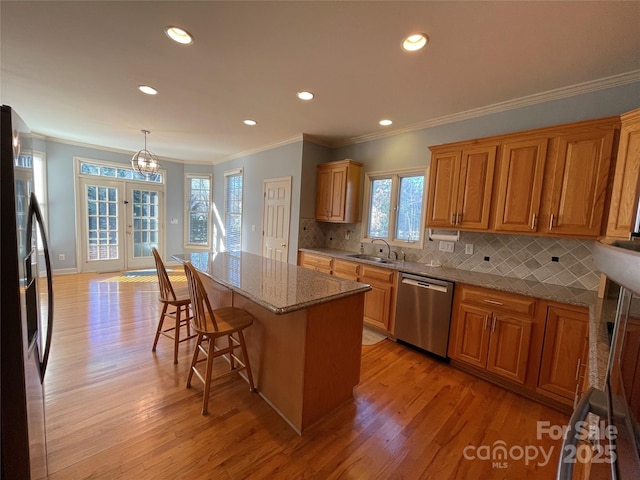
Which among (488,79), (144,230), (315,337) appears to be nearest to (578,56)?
(488,79)

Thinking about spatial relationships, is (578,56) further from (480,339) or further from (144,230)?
(144,230)

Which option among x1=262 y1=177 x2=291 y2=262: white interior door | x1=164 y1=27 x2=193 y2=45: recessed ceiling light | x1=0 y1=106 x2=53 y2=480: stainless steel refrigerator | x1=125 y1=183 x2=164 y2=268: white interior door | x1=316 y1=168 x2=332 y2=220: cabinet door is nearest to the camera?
x1=0 y1=106 x2=53 y2=480: stainless steel refrigerator

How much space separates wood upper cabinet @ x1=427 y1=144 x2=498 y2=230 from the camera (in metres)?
2.61

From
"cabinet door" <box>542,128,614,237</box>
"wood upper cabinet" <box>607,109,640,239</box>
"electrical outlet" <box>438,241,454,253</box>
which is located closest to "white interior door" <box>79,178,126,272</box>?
"electrical outlet" <box>438,241,454,253</box>

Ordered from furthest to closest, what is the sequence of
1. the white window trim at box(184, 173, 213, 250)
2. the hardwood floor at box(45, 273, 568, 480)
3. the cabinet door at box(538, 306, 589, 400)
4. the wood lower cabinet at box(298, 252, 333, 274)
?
the white window trim at box(184, 173, 213, 250) < the wood lower cabinet at box(298, 252, 333, 274) < the cabinet door at box(538, 306, 589, 400) < the hardwood floor at box(45, 273, 568, 480)

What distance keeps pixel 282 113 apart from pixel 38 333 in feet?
9.90

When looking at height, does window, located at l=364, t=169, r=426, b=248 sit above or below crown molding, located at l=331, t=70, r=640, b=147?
below

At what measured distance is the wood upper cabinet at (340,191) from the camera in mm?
3986

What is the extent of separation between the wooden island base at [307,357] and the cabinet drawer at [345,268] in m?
1.45

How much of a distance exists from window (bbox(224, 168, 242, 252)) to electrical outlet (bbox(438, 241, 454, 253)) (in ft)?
13.6

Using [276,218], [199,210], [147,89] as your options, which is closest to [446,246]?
[276,218]

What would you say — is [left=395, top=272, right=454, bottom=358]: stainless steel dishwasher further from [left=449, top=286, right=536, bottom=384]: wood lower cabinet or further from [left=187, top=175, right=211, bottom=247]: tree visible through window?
[left=187, top=175, right=211, bottom=247]: tree visible through window

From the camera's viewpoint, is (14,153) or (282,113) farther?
(282,113)

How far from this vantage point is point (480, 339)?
2424mm
